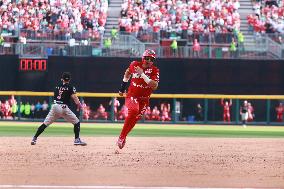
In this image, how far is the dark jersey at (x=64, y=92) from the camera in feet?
60.7

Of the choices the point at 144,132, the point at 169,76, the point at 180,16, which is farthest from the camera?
the point at 180,16

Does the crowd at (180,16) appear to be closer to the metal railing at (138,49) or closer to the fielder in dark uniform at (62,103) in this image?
the metal railing at (138,49)

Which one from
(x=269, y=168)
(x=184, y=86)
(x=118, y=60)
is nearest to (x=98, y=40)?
(x=118, y=60)

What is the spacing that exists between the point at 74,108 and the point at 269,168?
24.0 meters

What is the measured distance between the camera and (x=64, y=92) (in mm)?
18531

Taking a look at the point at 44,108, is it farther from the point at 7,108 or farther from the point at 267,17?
the point at 267,17

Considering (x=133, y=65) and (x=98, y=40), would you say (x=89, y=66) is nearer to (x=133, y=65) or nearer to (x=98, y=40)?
(x=98, y=40)

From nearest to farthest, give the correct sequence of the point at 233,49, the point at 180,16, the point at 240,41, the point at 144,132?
1. the point at 144,132
2. the point at 240,41
3. the point at 233,49
4. the point at 180,16

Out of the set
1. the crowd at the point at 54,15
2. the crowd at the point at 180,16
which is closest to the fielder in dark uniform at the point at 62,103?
the crowd at the point at 54,15

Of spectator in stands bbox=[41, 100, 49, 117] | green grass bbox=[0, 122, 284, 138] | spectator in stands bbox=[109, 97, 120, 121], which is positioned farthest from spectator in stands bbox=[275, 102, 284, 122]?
spectator in stands bbox=[41, 100, 49, 117]

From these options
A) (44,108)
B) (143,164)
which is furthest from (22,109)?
(143,164)

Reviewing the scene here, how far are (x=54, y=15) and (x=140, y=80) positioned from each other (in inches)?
883

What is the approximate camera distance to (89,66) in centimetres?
3675

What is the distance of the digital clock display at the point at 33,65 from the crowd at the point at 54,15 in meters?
1.57
